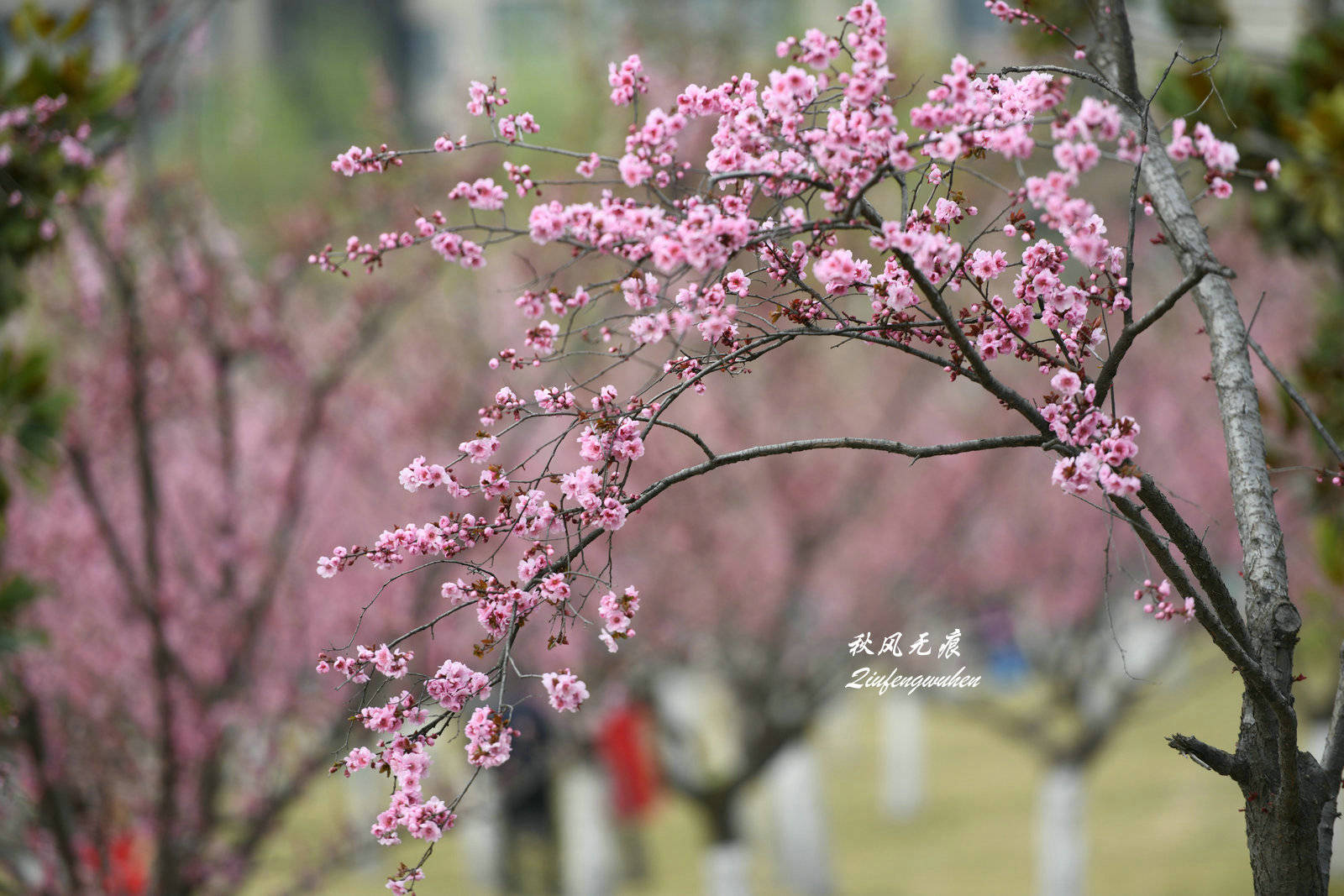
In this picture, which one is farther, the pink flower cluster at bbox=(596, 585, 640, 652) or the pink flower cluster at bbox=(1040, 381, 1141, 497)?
the pink flower cluster at bbox=(596, 585, 640, 652)

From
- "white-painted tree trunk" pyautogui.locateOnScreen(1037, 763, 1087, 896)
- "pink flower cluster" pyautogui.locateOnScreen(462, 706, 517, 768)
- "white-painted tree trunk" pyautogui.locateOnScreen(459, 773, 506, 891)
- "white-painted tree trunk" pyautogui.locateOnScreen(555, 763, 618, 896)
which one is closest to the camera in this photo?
"pink flower cluster" pyautogui.locateOnScreen(462, 706, 517, 768)

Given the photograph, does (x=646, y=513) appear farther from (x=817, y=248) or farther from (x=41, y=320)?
(x=817, y=248)

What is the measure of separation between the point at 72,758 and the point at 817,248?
5.88m

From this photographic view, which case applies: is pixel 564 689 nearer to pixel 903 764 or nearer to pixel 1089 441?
pixel 1089 441

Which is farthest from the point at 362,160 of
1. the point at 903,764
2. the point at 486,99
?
the point at 903,764

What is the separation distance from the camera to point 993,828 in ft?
54.6

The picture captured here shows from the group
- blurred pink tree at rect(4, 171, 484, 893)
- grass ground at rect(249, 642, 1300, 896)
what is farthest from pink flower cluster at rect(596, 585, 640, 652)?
grass ground at rect(249, 642, 1300, 896)

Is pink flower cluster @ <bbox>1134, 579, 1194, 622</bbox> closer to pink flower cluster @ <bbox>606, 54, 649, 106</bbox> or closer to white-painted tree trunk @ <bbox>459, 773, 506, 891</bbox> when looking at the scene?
pink flower cluster @ <bbox>606, 54, 649, 106</bbox>

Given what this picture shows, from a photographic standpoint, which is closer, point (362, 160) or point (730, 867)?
point (362, 160)

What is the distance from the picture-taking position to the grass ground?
14.1 m

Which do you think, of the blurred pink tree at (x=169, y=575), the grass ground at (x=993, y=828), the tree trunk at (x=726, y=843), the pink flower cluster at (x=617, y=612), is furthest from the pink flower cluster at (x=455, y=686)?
the grass ground at (x=993, y=828)

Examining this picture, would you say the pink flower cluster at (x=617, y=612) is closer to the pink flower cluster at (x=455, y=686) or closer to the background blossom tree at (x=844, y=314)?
the background blossom tree at (x=844, y=314)

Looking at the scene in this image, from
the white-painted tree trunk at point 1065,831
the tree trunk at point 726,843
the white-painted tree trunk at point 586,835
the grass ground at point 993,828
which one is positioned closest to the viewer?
the tree trunk at point 726,843

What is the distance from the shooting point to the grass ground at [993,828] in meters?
14.1
